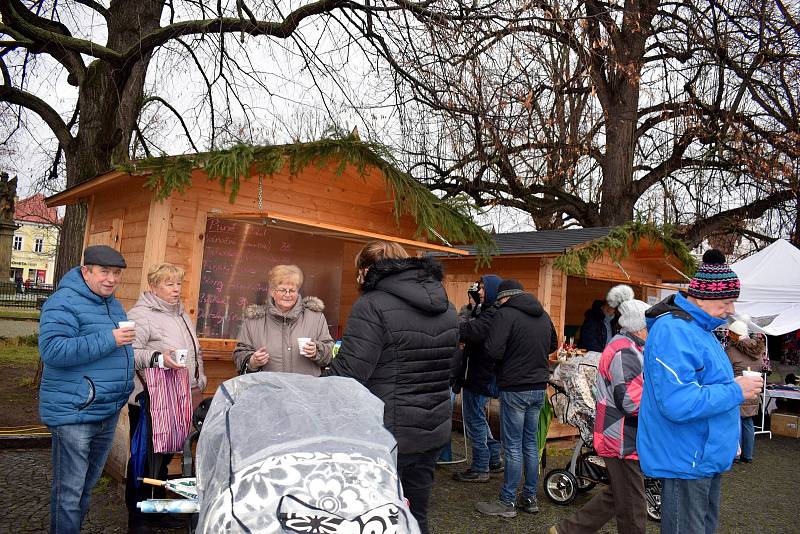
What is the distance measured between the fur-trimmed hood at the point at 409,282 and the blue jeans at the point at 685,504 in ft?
4.89

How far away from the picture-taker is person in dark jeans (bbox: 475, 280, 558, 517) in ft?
18.3

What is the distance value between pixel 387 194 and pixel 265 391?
17.1 feet

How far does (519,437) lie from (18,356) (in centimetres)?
1393

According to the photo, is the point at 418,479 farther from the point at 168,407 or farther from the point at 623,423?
the point at 168,407

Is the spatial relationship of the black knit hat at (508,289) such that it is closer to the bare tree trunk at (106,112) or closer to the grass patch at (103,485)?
the grass patch at (103,485)

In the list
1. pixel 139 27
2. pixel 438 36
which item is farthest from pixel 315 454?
pixel 139 27

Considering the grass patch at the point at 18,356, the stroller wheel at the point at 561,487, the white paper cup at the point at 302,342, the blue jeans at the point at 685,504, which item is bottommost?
the grass patch at the point at 18,356

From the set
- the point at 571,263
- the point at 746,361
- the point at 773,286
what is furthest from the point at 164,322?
the point at 773,286

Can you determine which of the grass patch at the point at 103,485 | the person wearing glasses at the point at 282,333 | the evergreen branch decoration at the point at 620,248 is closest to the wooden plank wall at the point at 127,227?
the grass patch at the point at 103,485

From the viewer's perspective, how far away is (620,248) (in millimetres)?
11109

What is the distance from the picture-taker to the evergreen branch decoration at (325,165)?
586cm

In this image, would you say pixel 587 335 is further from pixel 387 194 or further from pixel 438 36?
pixel 438 36

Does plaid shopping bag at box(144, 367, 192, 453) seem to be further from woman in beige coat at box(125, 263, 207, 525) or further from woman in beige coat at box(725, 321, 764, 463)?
woman in beige coat at box(725, 321, 764, 463)

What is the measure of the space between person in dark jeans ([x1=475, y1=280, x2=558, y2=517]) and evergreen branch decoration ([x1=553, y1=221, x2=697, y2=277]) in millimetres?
4696
